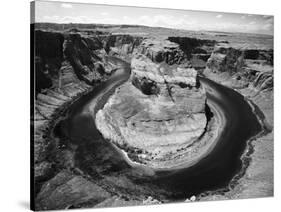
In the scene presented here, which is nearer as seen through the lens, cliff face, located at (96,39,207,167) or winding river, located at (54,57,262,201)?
winding river, located at (54,57,262,201)

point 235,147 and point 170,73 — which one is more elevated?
point 170,73

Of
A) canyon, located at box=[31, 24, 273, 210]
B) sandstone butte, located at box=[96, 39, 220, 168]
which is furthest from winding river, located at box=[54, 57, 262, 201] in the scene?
sandstone butte, located at box=[96, 39, 220, 168]

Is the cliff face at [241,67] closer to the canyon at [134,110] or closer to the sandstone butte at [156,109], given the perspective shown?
Result: the canyon at [134,110]

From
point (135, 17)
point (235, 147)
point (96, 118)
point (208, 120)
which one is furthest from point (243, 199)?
point (135, 17)

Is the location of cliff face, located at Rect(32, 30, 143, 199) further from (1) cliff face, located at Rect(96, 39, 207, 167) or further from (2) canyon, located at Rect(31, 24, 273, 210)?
(1) cliff face, located at Rect(96, 39, 207, 167)

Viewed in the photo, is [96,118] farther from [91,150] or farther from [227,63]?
[227,63]
